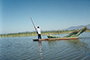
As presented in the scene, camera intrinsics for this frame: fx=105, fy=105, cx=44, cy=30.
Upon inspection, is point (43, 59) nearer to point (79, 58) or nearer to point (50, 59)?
point (50, 59)

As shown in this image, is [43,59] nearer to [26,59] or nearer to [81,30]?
[26,59]

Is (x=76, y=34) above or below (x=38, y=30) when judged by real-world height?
below

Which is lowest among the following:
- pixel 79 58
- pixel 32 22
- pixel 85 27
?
pixel 79 58

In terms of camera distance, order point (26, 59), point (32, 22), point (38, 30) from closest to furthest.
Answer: point (26, 59) → point (38, 30) → point (32, 22)

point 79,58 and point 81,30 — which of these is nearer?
point 79,58

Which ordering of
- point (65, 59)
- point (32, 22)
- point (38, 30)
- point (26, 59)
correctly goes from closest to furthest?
point (65, 59) → point (26, 59) → point (38, 30) → point (32, 22)

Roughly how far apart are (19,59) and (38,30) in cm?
1006

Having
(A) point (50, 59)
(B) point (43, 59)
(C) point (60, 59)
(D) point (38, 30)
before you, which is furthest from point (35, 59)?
(D) point (38, 30)

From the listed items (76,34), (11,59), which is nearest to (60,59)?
(11,59)

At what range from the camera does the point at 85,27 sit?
51.2ft

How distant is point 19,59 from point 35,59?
2.94 ft

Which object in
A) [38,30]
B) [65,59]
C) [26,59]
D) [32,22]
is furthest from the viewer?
[32,22]

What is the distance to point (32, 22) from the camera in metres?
16.8

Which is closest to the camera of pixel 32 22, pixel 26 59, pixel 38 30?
pixel 26 59
